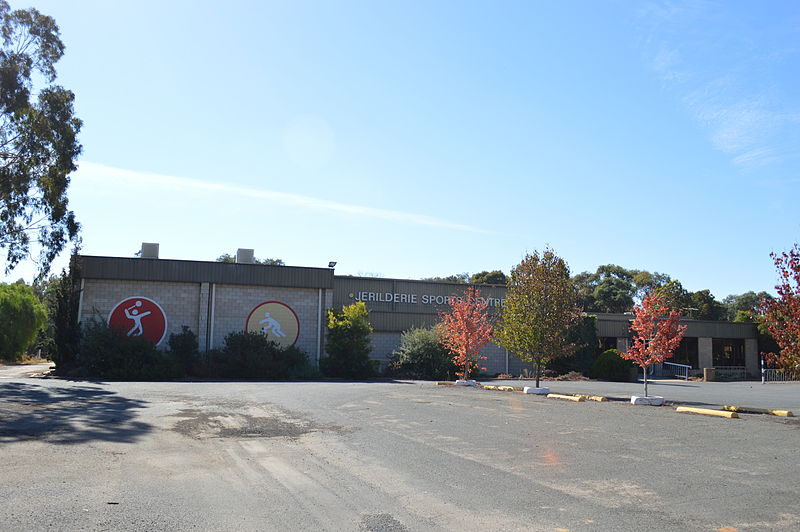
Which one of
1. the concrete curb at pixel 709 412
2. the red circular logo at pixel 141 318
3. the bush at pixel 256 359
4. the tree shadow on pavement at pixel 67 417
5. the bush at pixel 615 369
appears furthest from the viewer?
the bush at pixel 615 369

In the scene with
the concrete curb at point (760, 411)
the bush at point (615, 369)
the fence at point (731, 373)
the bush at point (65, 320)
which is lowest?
the fence at point (731, 373)

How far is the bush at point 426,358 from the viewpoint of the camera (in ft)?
109

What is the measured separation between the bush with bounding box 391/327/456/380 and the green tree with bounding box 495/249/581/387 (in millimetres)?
9657

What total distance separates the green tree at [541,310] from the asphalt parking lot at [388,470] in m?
8.80

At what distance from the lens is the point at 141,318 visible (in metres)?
31.9

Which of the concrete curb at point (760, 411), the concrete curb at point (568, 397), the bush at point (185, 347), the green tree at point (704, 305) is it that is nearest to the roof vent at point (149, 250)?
the bush at point (185, 347)

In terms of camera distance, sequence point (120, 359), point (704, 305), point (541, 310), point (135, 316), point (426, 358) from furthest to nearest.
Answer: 1. point (704, 305)
2. point (426, 358)
3. point (135, 316)
4. point (120, 359)
5. point (541, 310)

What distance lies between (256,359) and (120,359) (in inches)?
243

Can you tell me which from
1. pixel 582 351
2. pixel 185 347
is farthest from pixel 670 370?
pixel 185 347

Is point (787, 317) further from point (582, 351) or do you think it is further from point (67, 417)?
point (582, 351)

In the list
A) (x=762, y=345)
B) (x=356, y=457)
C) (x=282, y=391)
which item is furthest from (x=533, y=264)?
(x=762, y=345)

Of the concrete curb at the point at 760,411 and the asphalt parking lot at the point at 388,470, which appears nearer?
the asphalt parking lot at the point at 388,470

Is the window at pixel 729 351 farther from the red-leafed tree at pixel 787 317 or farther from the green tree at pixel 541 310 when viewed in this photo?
the red-leafed tree at pixel 787 317

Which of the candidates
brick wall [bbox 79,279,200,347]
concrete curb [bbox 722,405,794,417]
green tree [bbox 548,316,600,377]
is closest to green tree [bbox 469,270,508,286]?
green tree [bbox 548,316,600,377]
